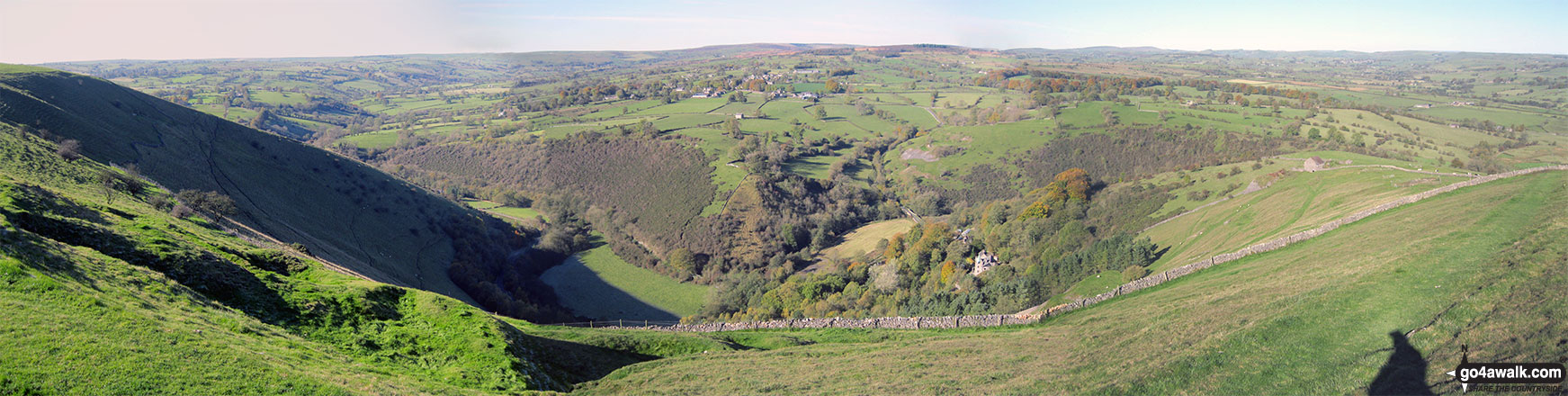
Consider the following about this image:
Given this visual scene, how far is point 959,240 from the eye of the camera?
53.7m

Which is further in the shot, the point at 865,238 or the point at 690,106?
the point at 690,106

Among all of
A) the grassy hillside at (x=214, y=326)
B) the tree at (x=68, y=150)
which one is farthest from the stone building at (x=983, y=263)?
the tree at (x=68, y=150)

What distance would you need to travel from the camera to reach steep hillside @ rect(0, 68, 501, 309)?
35938 millimetres

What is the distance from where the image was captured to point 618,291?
66062 millimetres

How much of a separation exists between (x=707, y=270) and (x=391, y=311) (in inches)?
2008

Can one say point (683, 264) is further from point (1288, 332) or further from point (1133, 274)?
point (1288, 332)

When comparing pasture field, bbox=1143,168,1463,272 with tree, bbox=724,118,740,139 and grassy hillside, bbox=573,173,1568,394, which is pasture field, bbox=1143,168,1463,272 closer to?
grassy hillside, bbox=573,173,1568,394

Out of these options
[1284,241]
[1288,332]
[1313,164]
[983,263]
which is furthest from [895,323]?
[1313,164]

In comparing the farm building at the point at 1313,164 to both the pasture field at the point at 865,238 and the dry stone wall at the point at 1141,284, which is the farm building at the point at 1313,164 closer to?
the dry stone wall at the point at 1141,284

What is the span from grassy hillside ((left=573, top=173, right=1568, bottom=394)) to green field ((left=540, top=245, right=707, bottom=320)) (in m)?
41.7

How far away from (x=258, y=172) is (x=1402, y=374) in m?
65.6

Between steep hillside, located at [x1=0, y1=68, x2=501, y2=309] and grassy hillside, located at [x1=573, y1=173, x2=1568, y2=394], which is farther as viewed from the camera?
steep hillside, located at [x1=0, y1=68, x2=501, y2=309]

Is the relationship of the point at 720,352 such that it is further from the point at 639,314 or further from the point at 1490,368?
the point at 639,314

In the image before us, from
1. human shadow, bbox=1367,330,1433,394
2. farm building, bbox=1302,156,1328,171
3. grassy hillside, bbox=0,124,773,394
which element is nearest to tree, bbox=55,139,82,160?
grassy hillside, bbox=0,124,773,394
